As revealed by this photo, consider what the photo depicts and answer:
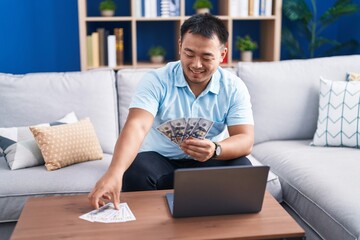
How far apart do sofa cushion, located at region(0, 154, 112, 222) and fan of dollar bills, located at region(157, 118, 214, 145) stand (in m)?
0.47

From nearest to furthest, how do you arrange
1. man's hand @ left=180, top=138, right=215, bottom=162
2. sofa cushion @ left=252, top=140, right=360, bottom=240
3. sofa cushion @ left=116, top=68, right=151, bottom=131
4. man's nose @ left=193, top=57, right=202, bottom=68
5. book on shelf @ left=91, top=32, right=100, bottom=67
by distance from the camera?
1. man's hand @ left=180, top=138, right=215, bottom=162
2. sofa cushion @ left=252, top=140, right=360, bottom=240
3. man's nose @ left=193, top=57, right=202, bottom=68
4. sofa cushion @ left=116, top=68, right=151, bottom=131
5. book on shelf @ left=91, top=32, right=100, bottom=67

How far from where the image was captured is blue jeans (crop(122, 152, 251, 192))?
73.7 inches

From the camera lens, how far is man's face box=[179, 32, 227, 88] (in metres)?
1.86

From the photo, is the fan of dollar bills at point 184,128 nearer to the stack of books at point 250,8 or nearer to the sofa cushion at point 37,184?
the sofa cushion at point 37,184

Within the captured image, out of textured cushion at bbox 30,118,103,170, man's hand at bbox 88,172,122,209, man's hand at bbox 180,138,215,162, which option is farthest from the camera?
textured cushion at bbox 30,118,103,170

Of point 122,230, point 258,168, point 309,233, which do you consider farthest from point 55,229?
point 309,233

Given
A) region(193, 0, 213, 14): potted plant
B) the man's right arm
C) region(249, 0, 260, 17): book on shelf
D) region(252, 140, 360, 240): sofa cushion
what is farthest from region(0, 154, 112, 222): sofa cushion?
region(249, 0, 260, 17): book on shelf

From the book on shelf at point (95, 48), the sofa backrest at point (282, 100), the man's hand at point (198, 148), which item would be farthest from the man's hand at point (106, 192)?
the book on shelf at point (95, 48)

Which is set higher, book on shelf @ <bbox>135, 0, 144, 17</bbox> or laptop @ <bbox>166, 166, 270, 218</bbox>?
book on shelf @ <bbox>135, 0, 144, 17</bbox>

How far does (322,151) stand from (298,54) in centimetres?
150

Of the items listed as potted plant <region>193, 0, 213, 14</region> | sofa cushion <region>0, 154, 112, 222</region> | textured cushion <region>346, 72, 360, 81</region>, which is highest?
potted plant <region>193, 0, 213, 14</region>

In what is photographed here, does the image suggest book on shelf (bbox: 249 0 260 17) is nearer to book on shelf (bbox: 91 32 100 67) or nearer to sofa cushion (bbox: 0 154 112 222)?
book on shelf (bbox: 91 32 100 67)

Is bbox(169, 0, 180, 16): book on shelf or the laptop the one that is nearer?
the laptop

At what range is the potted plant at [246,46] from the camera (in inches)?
140
